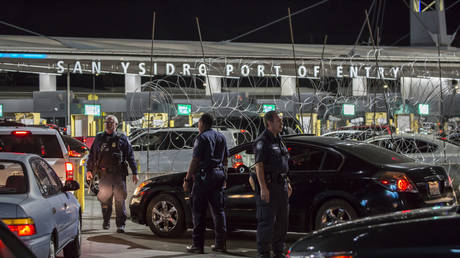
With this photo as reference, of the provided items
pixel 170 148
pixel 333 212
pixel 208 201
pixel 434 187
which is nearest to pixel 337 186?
pixel 333 212

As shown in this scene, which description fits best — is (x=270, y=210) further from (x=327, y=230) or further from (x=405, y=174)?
(x=327, y=230)

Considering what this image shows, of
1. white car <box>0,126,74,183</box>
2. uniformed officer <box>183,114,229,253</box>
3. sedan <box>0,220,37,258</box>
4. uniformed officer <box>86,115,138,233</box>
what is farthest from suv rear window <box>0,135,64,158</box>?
sedan <box>0,220,37,258</box>

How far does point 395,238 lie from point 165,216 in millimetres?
6354

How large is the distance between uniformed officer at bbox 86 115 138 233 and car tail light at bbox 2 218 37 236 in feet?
15.4

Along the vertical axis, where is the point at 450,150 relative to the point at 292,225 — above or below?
above

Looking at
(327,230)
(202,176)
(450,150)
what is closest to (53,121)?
(450,150)

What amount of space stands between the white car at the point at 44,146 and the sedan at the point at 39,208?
2.39m

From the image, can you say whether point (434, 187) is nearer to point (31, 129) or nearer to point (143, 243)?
point (143, 243)

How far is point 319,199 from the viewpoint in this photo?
27.5 ft

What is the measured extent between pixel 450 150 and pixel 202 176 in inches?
268

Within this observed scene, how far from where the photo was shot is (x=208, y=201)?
834 centimetres

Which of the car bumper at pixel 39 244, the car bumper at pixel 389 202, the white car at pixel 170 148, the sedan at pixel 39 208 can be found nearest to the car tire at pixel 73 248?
the sedan at pixel 39 208

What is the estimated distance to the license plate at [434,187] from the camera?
825 centimetres

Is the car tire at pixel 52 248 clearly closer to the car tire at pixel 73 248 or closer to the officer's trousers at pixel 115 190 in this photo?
the car tire at pixel 73 248
